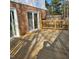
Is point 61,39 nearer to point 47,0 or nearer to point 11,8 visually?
point 47,0

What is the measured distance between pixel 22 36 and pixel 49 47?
0.32 m

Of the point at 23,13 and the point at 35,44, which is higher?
the point at 23,13

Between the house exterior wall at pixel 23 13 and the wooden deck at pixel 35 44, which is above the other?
the house exterior wall at pixel 23 13

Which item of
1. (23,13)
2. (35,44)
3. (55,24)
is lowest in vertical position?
(35,44)

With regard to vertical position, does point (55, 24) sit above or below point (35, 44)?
above

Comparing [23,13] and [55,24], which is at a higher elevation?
[23,13]

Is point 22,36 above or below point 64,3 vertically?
below

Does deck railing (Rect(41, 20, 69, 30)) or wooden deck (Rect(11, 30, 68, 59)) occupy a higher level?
deck railing (Rect(41, 20, 69, 30))

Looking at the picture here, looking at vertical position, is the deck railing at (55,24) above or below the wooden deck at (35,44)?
above

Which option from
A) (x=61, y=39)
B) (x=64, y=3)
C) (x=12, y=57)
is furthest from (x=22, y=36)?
(x=64, y=3)

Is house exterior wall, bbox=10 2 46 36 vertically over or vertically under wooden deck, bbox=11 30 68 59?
over

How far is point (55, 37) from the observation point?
2.32m
